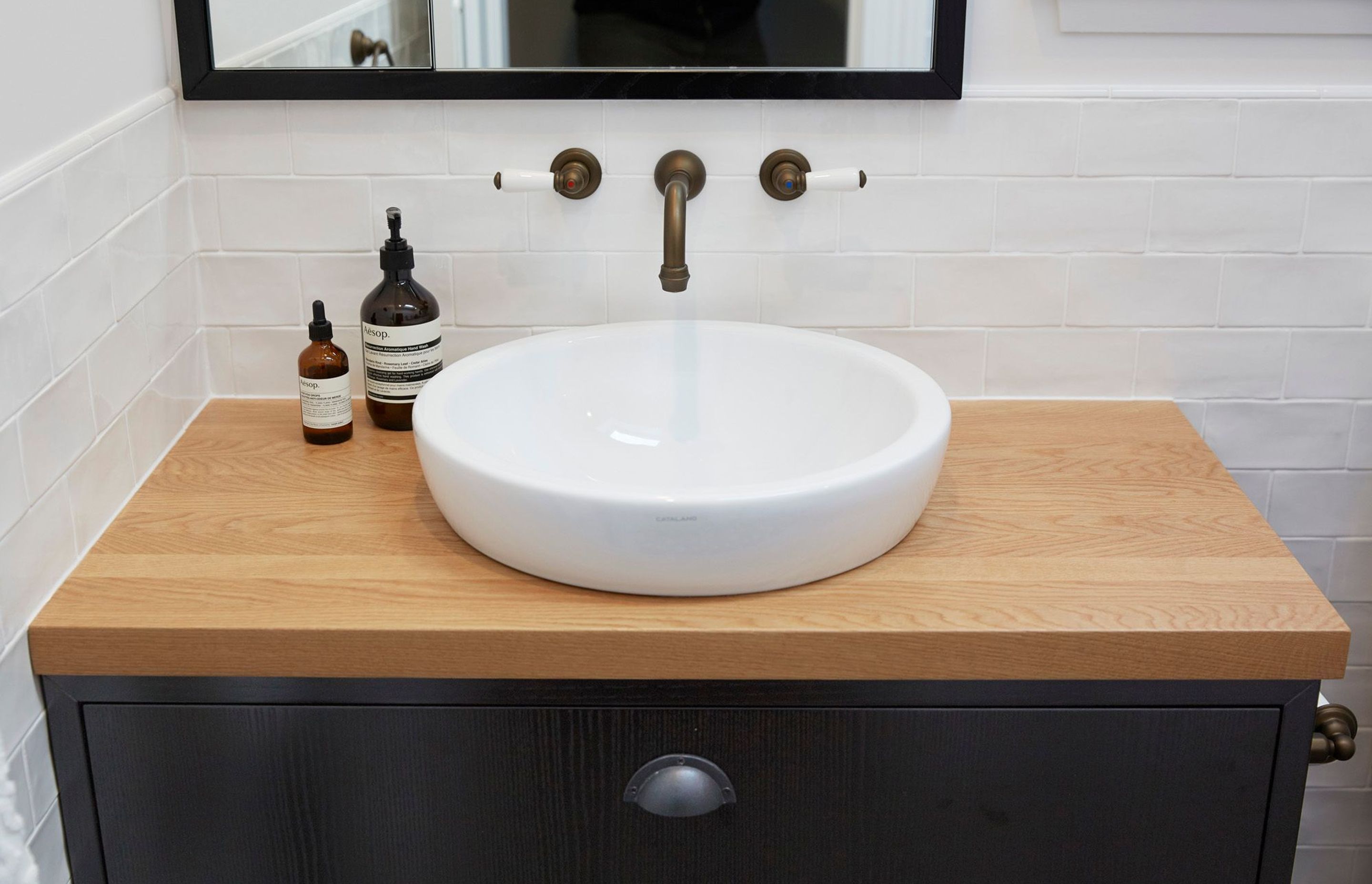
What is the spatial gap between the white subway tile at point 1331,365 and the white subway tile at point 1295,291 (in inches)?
0.7

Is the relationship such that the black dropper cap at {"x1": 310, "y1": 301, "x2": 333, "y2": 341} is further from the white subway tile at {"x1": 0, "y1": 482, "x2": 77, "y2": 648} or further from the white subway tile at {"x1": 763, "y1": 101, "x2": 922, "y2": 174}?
the white subway tile at {"x1": 763, "y1": 101, "x2": 922, "y2": 174}

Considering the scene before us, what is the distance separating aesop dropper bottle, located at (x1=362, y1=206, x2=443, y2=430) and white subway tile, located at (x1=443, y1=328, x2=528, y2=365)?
104 millimetres

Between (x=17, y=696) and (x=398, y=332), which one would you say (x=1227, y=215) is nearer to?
(x=398, y=332)

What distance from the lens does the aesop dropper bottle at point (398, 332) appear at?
1.34 m

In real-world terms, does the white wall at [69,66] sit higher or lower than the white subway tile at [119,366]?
higher

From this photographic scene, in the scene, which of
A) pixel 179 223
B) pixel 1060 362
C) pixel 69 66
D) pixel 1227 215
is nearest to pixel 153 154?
pixel 179 223

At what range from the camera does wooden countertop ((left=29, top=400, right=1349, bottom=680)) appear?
1029 mm

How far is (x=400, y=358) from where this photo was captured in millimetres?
1354

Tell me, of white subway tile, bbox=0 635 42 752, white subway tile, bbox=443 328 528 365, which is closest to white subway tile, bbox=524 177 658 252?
white subway tile, bbox=443 328 528 365

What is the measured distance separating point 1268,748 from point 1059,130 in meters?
0.67

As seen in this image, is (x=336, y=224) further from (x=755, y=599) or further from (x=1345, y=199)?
(x=1345, y=199)

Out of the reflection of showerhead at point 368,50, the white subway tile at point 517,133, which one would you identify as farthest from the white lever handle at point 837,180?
the reflection of showerhead at point 368,50

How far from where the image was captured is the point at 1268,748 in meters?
1.09

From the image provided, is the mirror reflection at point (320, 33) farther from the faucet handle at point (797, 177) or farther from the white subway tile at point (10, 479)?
the white subway tile at point (10, 479)
